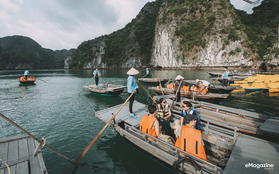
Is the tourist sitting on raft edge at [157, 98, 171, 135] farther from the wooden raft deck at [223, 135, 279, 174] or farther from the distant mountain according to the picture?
the distant mountain

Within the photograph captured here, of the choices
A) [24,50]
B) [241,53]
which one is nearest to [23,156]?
[241,53]

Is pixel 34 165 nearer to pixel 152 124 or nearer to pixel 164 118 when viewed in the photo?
pixel 152 124

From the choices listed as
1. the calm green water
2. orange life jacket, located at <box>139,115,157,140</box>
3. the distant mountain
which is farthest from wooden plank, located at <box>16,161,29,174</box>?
the distant mountain

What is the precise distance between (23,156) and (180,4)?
90.5 meters

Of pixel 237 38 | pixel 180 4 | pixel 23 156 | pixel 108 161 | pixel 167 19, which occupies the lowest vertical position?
pixel 108 161

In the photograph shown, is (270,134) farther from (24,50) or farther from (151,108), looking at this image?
(24,50)

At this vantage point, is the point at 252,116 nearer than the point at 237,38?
Yes

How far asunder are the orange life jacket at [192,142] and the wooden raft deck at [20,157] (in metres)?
3.60

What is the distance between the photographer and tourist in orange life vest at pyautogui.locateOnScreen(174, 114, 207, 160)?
3246 mm

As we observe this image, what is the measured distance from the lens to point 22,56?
12638cm

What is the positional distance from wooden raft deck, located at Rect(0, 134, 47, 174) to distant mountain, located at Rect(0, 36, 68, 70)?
147 meters

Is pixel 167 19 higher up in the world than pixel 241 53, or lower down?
higher up

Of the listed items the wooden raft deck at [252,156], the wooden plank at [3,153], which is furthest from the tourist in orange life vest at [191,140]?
the wooden plank at [3,153]

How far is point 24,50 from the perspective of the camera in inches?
5861
